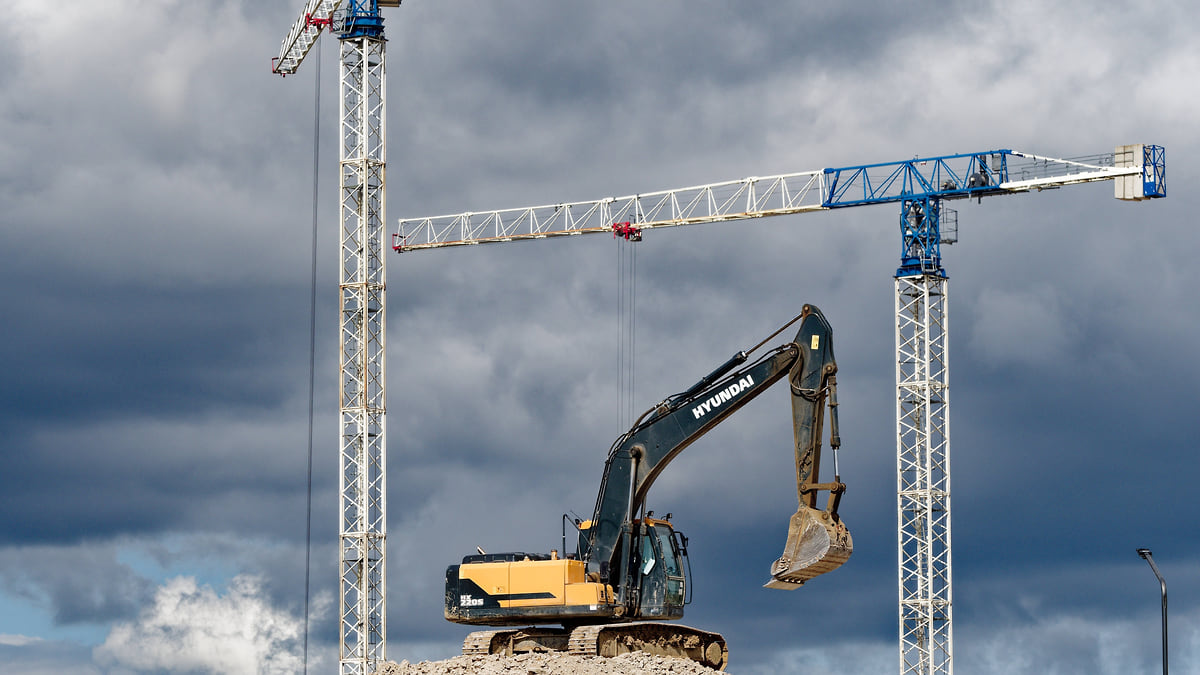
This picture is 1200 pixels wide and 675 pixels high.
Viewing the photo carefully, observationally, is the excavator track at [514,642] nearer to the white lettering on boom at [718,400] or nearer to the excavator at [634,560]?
the excavator at [634,560]

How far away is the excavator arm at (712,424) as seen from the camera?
201ft

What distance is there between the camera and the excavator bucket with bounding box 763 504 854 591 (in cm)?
5915

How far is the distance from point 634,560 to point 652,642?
2471 millimetres

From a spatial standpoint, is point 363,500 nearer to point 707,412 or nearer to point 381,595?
point 381,595

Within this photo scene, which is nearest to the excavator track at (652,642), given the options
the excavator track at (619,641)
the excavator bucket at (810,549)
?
the excavator track at (619,641)

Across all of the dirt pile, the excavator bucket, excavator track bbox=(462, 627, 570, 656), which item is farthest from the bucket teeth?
excavator track bbox=(462, 627, 570, 656)

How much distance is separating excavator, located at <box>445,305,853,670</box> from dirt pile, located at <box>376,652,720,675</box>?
59.1 inches

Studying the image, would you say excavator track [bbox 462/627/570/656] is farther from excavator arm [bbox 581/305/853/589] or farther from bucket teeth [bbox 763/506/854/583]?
bucket teeth [bbox 763/506/854/583]

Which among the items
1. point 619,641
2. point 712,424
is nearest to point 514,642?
point 619,641

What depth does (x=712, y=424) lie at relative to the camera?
63.8m

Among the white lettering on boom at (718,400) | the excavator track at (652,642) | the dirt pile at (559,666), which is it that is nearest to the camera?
the dirt pile at (559,666)

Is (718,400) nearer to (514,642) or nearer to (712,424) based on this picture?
(712,424)

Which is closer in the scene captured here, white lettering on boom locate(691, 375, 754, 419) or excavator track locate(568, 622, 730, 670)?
excavator track locate(568, 622, 730, 670)

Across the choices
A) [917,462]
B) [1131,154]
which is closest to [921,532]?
[917,462]
